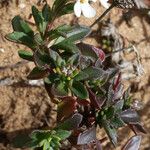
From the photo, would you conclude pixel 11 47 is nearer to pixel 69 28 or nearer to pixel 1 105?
pixel 1 105

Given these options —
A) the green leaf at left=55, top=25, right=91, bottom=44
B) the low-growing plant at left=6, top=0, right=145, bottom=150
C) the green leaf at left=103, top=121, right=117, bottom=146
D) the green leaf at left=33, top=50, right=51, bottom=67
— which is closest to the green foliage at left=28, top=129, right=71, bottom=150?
the low-growing plant at left=6, top=0, right=145, bottom=150

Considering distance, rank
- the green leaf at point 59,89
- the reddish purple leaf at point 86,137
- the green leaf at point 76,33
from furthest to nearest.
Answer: the green leaf at point 76,33 < the reddish purple leaf at point 86,137 < the green leaf at point 59,89

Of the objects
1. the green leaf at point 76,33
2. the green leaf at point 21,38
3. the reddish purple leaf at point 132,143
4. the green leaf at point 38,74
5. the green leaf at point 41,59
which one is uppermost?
the green leaf at point 21,38

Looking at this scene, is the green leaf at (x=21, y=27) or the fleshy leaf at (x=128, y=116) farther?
the green leaf at (x=21, y=27)

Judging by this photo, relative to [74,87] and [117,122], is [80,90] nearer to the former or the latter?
[74,87]

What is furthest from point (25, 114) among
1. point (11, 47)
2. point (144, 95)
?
point (144, 95)

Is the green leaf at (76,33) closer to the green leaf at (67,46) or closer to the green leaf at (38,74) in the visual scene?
the green leaf at (67,46)

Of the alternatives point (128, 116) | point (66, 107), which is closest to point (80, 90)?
point (66, 107)

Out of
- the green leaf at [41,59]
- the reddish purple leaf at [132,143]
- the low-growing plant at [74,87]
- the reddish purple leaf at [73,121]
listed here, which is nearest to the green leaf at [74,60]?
the low-growing plant at [74,87]
